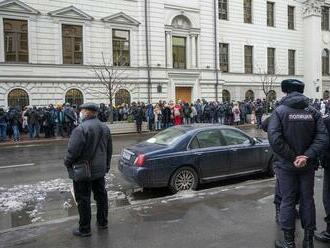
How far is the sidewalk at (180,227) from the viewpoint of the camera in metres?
5.95

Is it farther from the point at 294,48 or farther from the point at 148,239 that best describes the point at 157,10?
the point at 148,239

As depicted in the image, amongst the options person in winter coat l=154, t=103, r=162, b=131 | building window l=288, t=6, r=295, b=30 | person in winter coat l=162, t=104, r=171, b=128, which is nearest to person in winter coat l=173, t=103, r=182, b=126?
person in winter coat l=162, t=104, r=171, b=128

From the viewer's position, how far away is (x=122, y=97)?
101 feet

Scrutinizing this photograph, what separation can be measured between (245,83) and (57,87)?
1738cm

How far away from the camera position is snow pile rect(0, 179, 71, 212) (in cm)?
906

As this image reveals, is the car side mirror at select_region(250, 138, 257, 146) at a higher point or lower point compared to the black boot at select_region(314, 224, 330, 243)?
higher

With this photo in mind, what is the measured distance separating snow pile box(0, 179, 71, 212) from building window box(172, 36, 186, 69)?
23.6 metres

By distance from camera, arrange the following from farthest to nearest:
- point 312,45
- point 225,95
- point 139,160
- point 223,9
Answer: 1. point 312,45
2. point 223,9
3. point 225,95
4. point 139,160

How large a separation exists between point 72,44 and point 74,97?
3357mm

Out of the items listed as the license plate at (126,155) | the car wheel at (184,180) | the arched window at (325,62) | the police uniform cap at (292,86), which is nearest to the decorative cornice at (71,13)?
the license plate at (126,155)

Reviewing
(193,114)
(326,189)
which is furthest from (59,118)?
(326,189)

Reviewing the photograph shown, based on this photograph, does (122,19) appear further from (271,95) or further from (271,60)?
(271,60)

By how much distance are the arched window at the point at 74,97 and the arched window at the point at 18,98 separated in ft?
8.37

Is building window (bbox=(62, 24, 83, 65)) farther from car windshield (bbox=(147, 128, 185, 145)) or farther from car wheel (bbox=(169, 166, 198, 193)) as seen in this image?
car wheel (bbox=(169, 166, 198, 193))
